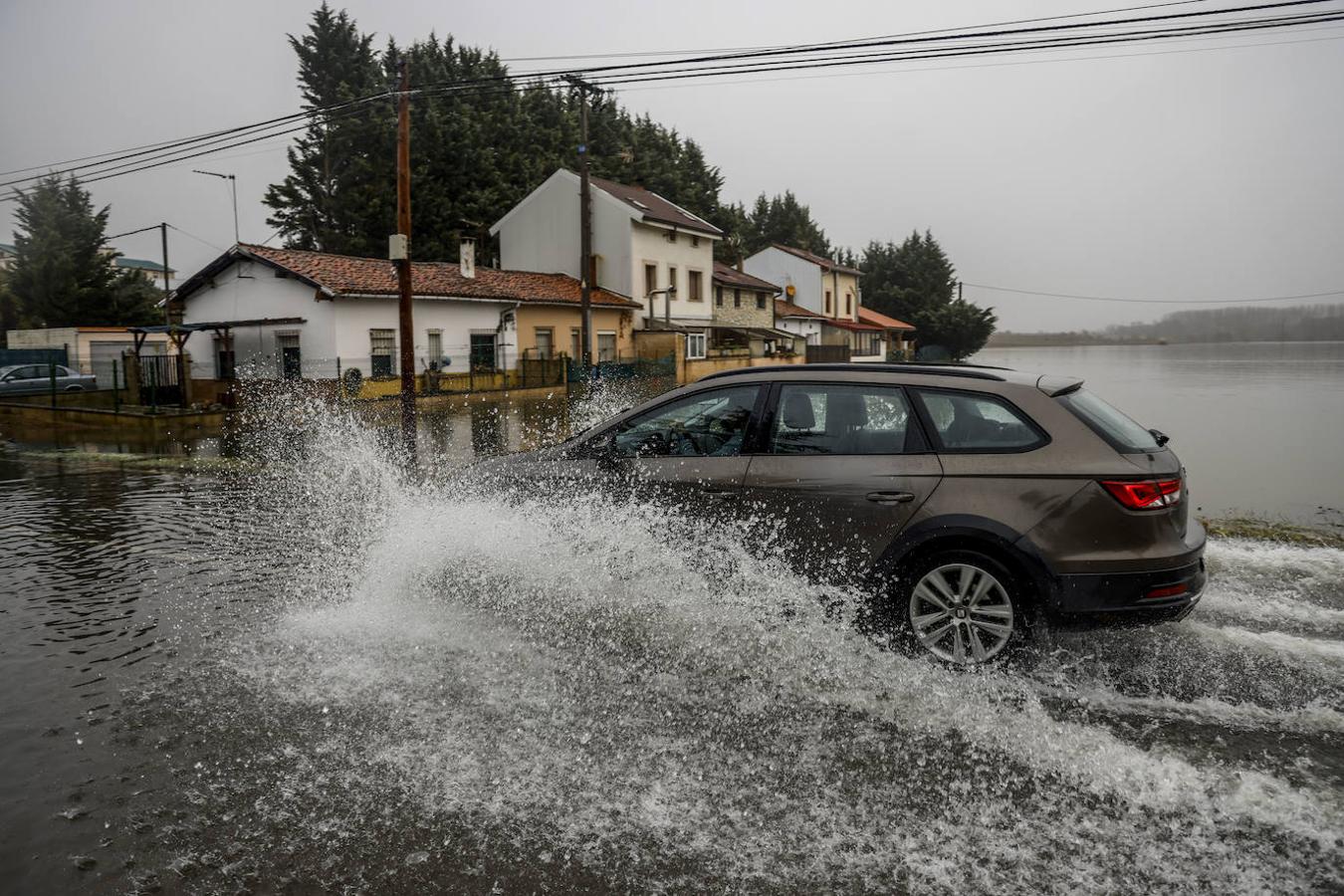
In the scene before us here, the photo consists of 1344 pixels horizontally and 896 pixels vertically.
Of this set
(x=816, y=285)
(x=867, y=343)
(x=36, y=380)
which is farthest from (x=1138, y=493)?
(x=867, y=343)

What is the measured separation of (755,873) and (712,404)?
3.02 m

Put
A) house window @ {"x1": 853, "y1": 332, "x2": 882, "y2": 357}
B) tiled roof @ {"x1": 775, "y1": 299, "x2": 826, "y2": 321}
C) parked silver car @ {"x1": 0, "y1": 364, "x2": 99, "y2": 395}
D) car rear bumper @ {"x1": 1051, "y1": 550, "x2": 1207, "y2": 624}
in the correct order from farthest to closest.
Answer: house window @ {"x1": 853, "y1": 332, "x2": 882, "y2": 357} < tiled roof @ {"x1": 775, "y1": 299, "x2": 826, "y2": 321} < parked silver car @ {"x1": 0, "y1": 364, "x2": 99, "y2": 395} < car rear bumper @ {"x1": 1051, "y1": 550, "x2": 1207, "y2": 624}

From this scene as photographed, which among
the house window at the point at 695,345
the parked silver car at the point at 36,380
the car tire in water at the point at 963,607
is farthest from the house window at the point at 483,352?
the car tire in water at the point at 963,607

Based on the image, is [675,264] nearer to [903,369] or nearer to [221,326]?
[221,326]

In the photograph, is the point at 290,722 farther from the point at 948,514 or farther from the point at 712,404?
the point at 948,514

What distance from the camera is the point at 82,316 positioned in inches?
1781

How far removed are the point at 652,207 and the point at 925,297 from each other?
4674cm

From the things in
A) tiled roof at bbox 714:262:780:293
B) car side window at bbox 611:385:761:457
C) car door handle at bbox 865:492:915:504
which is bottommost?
car door handle at bbox 865:492:915:504

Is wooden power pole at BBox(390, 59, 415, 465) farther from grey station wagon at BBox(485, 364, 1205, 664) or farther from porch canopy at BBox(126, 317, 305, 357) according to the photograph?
porch canopy at BBox(126, 317, 305, 357)

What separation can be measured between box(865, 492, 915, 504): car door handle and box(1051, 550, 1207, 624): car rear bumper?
2.81 feet

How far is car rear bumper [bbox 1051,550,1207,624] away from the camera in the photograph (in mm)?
4441

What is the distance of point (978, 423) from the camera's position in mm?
4852

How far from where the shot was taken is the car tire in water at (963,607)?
15.2 ft

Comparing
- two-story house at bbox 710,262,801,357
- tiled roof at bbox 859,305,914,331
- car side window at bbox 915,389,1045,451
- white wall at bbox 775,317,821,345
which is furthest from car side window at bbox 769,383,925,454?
tiled roof at bbox 859,305,914,331
